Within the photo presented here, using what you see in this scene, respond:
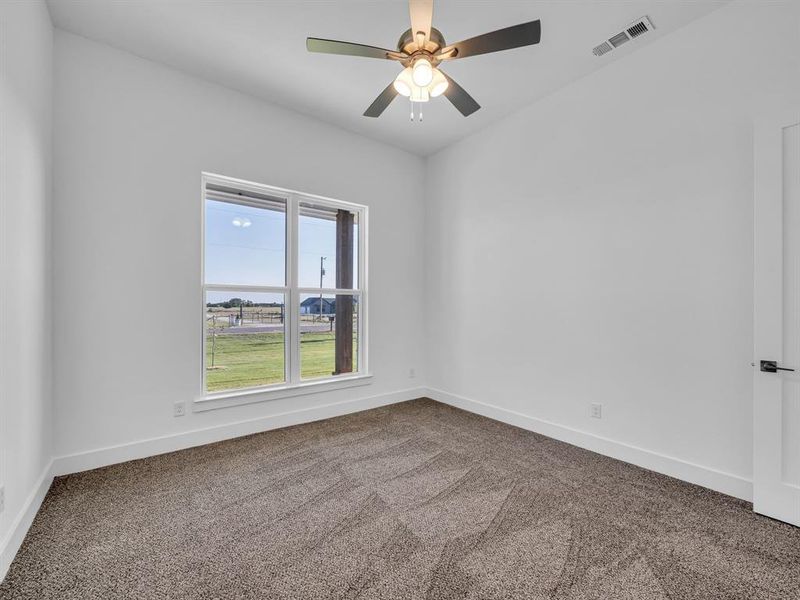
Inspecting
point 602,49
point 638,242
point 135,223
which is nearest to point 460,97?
point 602,49

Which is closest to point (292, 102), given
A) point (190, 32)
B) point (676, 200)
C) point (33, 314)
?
point (190, 32)

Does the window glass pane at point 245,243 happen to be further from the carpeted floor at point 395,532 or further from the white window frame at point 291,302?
the carpeted floor at point 395,532

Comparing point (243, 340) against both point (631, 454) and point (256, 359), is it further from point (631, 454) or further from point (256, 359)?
point (631, 454)

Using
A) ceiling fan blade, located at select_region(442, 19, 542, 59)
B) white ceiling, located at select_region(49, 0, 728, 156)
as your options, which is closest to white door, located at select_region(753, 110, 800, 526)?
white ceiling, located at select_region(49, 0, 728, 156)

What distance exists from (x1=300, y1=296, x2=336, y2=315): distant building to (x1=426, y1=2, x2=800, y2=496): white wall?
1.62 metres

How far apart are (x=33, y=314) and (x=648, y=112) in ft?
14.1

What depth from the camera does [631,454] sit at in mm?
2816

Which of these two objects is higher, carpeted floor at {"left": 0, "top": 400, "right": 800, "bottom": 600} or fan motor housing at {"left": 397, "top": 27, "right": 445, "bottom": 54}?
fan motor housing at {"left": 397, "top": 27, "right": 445, "bottom": 54}

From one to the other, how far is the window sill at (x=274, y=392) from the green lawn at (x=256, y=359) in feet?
0.36

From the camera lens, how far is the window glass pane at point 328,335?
391 centimetres

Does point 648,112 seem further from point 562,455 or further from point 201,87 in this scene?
point 201,87

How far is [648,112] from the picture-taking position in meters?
2.73

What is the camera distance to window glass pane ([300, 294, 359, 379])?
391 centimetres

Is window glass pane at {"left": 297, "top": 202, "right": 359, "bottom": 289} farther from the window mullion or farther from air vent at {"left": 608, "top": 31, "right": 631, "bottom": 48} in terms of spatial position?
air vent at {"left": 608, "top": 31, "right": 631, "bottom": 48}
